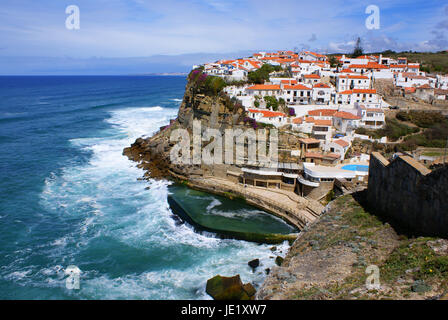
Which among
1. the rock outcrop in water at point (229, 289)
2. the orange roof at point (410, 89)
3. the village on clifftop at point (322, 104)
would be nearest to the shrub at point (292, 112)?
the village on clifftop at point (322, 104)

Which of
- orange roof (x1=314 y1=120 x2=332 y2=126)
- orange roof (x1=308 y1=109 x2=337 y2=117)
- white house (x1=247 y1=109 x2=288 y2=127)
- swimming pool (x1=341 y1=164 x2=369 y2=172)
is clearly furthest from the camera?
orange roof (x1=308 y1=109 x2=337 y2=117)

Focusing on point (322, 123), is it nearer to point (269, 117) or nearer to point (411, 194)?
point (269, 117)

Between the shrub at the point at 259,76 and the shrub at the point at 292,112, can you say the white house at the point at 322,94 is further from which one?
the shrub at the point at 259,76

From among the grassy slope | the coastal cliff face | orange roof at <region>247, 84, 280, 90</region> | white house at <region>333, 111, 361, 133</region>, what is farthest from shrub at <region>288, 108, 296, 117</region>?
the coastal cliff face

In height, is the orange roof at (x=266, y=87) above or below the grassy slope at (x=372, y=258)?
above

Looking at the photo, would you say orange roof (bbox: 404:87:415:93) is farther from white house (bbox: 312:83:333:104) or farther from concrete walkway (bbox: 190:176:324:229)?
concrete walkway (bbox: 190:176:324:229)

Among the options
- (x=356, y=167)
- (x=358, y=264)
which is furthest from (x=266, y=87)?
(x=358, y=264)
